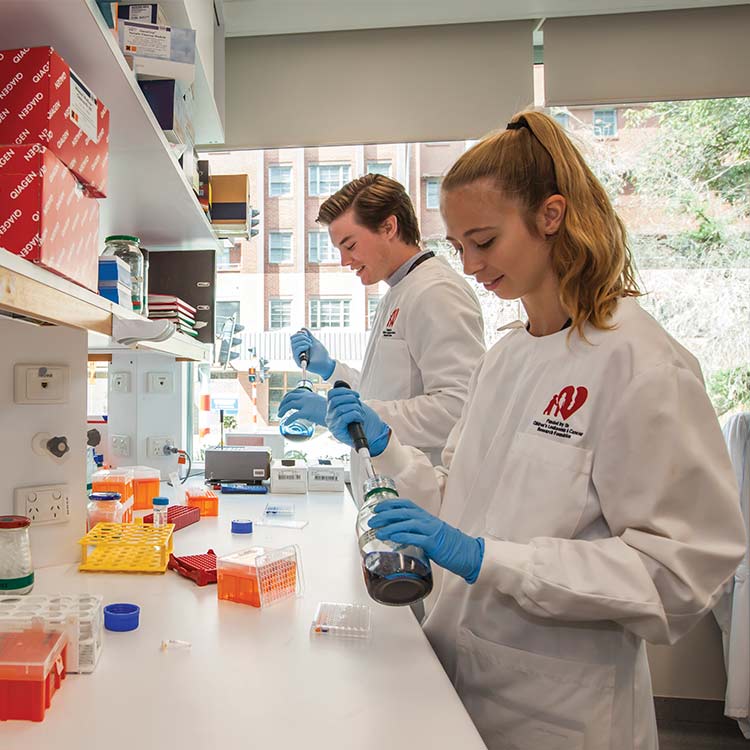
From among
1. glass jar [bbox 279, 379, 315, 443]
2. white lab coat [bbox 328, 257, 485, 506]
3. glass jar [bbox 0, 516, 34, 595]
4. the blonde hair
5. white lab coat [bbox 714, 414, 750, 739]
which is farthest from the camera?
white lab coat [bbox 714, 414, 750, 739]

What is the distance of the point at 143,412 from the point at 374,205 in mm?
1335

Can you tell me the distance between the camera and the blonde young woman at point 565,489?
76cm

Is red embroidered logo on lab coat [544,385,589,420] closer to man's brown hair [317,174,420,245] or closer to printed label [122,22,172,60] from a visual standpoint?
man's brown hair [317,174,420,245]

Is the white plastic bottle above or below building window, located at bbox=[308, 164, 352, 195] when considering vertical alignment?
below

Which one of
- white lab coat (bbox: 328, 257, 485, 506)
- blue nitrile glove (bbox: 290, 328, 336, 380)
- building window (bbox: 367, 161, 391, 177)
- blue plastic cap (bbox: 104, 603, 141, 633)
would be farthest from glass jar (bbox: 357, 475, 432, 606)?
building window (bbox: 367, 161, 391, 177)

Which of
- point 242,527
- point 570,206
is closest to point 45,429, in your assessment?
point 242,527

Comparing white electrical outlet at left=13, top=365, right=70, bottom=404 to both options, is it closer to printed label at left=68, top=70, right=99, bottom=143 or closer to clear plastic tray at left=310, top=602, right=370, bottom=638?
printed label at left=68, top=70, right=99, bottom=143

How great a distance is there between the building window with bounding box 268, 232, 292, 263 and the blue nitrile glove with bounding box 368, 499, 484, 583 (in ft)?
7.00

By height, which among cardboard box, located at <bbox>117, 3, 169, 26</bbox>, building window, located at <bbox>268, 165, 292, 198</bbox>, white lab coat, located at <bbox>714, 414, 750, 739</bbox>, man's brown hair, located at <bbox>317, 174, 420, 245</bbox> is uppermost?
building window, located at <bbox>268, 165, 292, 198</bbox>

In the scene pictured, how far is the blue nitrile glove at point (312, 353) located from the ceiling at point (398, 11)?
1.47 m

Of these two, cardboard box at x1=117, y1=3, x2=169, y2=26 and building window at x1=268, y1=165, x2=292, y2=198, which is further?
building window at x1=268, y1=165, x2=292, y2=198

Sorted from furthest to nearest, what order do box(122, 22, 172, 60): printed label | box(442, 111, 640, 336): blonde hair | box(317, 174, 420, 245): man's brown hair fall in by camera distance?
box(317, 174, 420, 245): man's brown hair
box(122, 22, 172, 60): printed label
box(442, 111, 640, 336): blonde hair

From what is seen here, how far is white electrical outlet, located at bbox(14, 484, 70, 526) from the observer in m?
1.19

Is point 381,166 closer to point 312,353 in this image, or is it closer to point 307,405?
point 312,353
